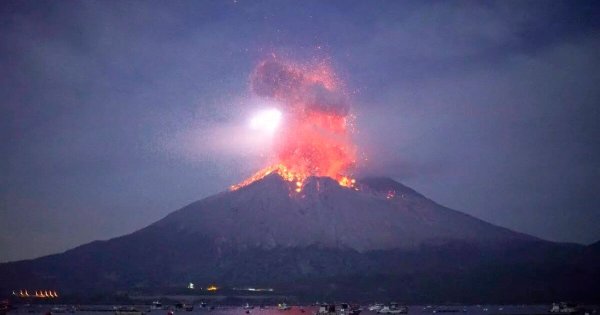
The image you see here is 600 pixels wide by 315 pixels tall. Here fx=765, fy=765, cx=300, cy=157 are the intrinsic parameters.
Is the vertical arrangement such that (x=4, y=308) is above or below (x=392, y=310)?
above

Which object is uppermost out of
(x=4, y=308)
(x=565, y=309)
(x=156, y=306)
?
(x=156, y=306)

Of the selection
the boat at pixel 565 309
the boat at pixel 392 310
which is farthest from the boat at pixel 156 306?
the boat at pixel 565 309

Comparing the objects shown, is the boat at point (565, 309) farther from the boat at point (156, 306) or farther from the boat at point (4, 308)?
the boat at point (4, 308)

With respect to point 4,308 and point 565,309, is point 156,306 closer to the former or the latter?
point 4,308

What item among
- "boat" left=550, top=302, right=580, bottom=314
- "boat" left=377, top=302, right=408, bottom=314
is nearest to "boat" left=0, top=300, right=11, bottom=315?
"boat" left=377, top=302, right=408, bottom=314

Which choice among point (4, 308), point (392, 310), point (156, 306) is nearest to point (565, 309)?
point (392, 310)

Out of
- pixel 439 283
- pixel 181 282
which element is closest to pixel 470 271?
pixel 439 283

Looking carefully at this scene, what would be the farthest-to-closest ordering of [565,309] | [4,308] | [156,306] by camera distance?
[156,306] → [4,308] → [565,309]

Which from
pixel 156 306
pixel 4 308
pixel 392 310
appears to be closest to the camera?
pixel 4 308


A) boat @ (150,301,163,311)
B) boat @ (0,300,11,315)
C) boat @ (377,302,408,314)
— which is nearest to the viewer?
boat @ (0,300,11,315)

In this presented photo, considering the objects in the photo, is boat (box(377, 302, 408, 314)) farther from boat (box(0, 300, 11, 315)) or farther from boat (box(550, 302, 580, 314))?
boat (box(0, 300, 11, 315))

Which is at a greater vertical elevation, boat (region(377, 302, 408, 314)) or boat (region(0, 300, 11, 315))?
boat (region(0, 300, 11, 315))
